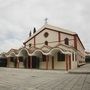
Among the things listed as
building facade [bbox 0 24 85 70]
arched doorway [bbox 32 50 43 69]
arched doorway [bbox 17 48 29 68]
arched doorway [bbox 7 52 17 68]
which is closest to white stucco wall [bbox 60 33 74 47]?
building facade [bbox 0 24 85 70]

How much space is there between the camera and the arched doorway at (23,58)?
36.8m

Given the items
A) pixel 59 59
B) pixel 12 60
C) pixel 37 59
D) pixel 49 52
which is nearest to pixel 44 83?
pixel 49 52

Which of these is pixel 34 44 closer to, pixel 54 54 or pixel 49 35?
pixel 49 35

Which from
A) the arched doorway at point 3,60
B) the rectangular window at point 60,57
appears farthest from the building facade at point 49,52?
the arched doorway at point 3,60

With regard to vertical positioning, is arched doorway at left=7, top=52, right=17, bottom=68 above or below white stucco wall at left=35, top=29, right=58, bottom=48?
below

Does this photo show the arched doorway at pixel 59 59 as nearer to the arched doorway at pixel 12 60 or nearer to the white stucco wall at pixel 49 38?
the white stucco wall at pixel 49 38

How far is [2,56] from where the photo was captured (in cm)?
4212

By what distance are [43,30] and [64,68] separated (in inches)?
389

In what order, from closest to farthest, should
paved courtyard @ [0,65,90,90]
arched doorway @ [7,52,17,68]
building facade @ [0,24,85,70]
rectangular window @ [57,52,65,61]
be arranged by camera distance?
1. paved courtyard @ [0,65,90,90]
2. building facade @ [0,24,85,70]
3. rectangular window @ [57,52,65,61]
4. arched doorway @ [7,52,17,68]

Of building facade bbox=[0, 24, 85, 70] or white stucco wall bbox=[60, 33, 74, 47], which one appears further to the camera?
white stucco wall bbox=[60, 33, 74, 47]

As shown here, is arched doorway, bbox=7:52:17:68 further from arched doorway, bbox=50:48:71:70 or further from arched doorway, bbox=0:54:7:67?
arched doorway, bbox=50:48:71:70

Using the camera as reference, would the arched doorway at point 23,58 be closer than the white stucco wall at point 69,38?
No

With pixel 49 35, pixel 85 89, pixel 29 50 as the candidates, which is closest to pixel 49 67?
pixel 29 50

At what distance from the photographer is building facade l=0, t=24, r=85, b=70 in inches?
1242
